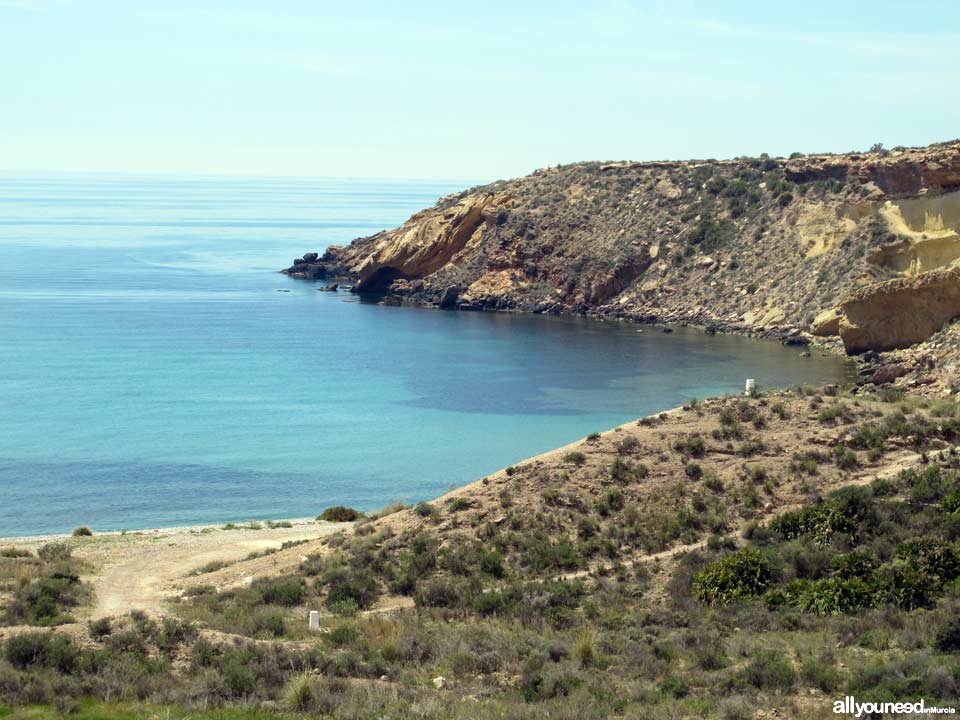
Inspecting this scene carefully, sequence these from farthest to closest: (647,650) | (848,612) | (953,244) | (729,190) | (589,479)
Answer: (729,190) → (953,244) → (589,479) → (848,612) → (647,650)

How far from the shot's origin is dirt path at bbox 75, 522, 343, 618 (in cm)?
2398

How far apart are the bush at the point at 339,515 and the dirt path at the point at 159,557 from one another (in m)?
0.69

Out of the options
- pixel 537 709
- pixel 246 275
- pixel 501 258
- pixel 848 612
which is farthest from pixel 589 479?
pixel 246 275

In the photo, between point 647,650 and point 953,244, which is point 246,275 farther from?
point 647,650

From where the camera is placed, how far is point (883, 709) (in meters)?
13.9

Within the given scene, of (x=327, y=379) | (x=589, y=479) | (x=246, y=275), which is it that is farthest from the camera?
(x=246, y=275)

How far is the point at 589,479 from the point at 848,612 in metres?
7.83

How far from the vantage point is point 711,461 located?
2623 centimetres

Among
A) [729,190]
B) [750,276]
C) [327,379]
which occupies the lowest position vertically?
[327,379]

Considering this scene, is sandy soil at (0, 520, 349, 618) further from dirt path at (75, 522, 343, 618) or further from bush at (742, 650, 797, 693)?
bush at (742, 650, 797, 693)

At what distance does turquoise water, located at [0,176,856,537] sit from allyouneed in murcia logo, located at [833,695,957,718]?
86.5ft

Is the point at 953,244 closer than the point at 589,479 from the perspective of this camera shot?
No

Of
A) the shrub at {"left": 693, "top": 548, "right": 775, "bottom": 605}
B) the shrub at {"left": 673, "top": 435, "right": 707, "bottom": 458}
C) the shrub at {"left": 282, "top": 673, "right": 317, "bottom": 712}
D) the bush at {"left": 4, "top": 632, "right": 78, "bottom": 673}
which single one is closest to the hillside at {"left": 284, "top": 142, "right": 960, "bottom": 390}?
the shrub at {"left": 673, "top": 435, "right": 707, "bottom": 458}

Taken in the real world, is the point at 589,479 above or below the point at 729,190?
below
